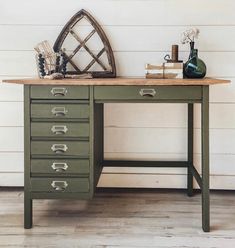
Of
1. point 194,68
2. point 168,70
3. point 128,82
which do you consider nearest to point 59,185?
point 128,82

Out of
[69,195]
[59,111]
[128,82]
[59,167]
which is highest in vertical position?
[128,82]

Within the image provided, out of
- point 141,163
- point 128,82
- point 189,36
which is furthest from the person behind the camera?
point 141,163

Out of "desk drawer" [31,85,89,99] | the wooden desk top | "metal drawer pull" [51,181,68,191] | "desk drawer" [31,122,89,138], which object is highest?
the wooden desk top

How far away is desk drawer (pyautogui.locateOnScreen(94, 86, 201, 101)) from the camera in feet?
6.35

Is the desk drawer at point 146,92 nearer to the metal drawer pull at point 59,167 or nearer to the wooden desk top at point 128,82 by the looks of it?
the wooden desk top at point 128,82

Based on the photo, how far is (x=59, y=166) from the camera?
1999mm

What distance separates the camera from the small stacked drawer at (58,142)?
1.97 m

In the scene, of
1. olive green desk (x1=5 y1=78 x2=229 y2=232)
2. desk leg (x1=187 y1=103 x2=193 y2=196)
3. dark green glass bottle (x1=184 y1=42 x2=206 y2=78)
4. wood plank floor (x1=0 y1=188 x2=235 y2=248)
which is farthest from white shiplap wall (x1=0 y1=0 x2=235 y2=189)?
olive green desk (x1=5 y1=78 x2=229 y2=232)

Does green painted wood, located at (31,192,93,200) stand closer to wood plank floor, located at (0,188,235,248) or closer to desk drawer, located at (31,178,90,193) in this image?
desk drawer, located at (31,178,90,193)

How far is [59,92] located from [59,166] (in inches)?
14.7

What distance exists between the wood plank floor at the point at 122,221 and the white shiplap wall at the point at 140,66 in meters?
0.18

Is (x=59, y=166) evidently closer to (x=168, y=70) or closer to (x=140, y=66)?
(x=168, y=70)

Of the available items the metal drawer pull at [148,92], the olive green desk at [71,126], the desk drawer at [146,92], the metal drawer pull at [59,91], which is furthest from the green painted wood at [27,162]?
the metal drawer pull at [148,92]

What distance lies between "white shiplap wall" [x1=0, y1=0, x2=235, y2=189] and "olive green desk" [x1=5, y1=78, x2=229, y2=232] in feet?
2.00
